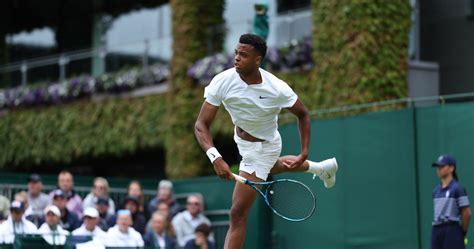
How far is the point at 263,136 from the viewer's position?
995cm

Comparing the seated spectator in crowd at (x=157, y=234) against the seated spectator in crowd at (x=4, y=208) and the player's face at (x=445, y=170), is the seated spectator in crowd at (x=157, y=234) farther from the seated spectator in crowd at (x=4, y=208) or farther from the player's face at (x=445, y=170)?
the player's face at (x=445, y=170)

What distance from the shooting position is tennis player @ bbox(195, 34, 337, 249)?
9469 millimetres

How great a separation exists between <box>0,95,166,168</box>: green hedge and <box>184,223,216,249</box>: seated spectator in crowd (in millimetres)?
6711

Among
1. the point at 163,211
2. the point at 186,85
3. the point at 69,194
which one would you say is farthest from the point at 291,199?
the point at 186,85

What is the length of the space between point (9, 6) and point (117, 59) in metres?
7.11

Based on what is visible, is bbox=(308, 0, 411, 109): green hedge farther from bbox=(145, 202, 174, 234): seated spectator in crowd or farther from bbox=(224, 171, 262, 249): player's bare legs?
bbox=(224, 171, 262, 249): player's bare legs

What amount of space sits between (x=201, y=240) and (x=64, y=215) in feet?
7.74

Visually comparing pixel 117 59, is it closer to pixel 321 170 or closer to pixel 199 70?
pixel 199 70

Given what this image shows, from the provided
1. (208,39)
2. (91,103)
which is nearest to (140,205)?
(208,39)

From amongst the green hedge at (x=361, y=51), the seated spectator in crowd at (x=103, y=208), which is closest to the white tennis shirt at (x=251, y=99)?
the seated spectator in crowd at (x=103, y=208)

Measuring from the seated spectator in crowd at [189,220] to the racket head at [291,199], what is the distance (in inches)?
273

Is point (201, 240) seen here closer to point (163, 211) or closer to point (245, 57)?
point (163, 211)

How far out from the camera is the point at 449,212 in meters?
Answer: 12.9

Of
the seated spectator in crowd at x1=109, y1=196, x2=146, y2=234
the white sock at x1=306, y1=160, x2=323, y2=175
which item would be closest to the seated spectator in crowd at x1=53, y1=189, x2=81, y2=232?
the seated spectator in crowd at x1=109, y1=196, x2=146, y2=234
